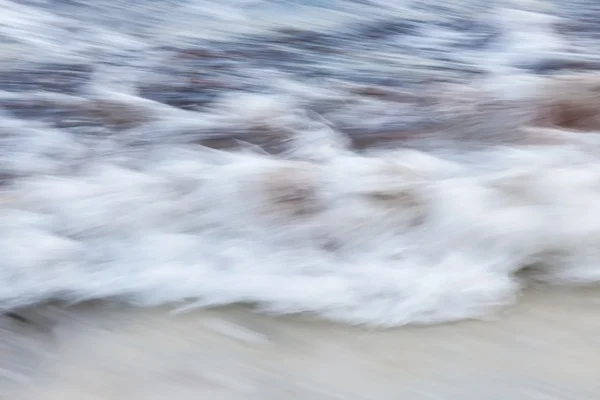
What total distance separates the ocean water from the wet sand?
22mm

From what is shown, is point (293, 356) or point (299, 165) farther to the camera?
point (299, 165)

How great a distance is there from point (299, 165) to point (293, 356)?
280 millimetres

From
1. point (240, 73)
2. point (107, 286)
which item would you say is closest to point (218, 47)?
point (240, 73)

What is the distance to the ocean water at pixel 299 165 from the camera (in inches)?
31.5

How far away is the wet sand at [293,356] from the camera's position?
0.71 metres

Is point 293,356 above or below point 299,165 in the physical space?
below

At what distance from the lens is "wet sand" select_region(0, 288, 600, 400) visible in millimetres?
711

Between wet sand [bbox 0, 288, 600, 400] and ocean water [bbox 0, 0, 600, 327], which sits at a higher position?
ocean water [bbox 0, 0, 600, 327]

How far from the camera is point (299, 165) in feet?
3.10

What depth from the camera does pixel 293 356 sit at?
0.75 metres

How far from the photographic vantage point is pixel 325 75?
1212mm

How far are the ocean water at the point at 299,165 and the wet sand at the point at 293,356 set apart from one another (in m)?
0.02

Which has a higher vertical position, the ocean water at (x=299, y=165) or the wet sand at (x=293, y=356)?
the ocean water at (x=299, y=165)

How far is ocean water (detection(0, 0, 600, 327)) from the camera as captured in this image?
80 centimetres
